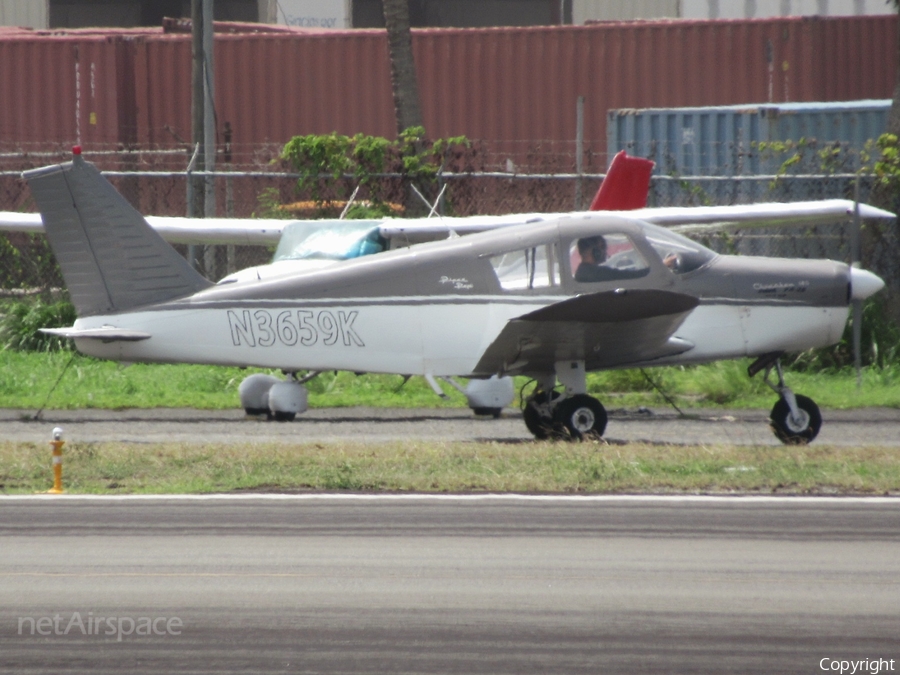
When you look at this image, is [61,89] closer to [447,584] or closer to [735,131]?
[735,131]

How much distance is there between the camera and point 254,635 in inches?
218

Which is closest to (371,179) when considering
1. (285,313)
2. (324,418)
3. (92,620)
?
(324,418)

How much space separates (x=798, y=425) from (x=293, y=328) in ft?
13.4

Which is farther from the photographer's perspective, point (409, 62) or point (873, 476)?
point (409, 62)

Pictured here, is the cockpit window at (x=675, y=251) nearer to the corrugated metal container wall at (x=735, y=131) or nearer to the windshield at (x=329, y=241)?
the windshield at (x=329, y=241)

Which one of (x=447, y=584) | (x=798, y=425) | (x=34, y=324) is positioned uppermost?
(x=34, y=324)

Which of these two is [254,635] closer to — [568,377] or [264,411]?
[568,377]

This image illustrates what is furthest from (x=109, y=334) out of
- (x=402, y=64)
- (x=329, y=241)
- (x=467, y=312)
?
(x=402, y=64)

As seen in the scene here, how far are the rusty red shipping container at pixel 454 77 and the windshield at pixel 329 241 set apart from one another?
8447 mm

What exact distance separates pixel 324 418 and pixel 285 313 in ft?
6.88

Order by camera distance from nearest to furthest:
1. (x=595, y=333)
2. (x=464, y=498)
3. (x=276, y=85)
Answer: (x=464, y=498), (x=595, y=333), (x=276, y=85)

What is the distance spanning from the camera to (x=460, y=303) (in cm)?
1064

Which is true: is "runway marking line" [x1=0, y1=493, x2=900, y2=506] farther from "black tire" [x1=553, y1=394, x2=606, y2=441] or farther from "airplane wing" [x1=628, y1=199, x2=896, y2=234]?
"airplane wing" [x1=628, y1=199, x2=896, y2=234]

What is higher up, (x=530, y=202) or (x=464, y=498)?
(x=530, y=202)
